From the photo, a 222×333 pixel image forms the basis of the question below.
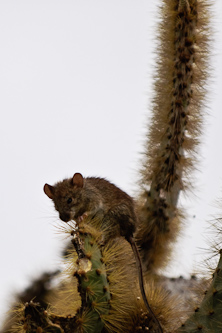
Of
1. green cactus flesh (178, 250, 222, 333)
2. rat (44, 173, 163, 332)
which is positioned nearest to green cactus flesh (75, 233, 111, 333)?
green cactus flesh (178, 250, 222, 333)

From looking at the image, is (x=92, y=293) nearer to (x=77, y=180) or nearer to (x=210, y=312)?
(x=210, y=312)

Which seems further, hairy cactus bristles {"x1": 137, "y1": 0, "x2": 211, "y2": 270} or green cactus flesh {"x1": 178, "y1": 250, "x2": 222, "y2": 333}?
hairy cactus bristles {"x1": 137, "y1": 0, "x2": 211, "y2": 270}

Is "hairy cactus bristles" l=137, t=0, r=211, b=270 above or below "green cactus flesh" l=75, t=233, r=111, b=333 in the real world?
above

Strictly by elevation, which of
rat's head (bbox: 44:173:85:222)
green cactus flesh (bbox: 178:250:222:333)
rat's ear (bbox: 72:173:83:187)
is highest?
rat's ear (bbox: 72:173:83:187)

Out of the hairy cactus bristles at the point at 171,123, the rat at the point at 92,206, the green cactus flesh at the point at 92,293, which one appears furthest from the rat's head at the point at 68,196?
the hairy cactus bristles at the point at 171,123

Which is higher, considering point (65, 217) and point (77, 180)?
point (77, 180)

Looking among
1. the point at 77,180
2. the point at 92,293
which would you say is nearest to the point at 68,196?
the point at 77,180

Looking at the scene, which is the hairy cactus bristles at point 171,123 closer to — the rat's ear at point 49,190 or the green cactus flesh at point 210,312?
the rat's ear at point 49,190

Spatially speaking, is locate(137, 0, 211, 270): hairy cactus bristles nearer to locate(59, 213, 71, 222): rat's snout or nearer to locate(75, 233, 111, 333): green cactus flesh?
locate(59, 213, 71, 222): rat's snout
